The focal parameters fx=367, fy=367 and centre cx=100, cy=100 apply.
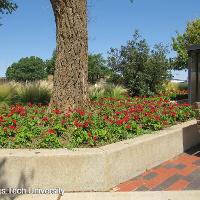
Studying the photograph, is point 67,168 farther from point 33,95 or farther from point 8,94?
point 8,94

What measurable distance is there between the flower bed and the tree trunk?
12.3 inches

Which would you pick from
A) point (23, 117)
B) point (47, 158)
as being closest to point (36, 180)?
point (47, 158)

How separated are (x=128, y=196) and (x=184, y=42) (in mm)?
30266

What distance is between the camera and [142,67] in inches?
628

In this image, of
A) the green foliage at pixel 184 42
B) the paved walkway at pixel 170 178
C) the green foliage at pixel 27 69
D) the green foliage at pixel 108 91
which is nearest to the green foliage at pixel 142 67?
the green foliage at pixel 108 91

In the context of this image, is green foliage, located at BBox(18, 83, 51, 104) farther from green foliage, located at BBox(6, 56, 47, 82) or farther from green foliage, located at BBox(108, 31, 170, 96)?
green foliage, located at BBox(6, 56, 47, 82)

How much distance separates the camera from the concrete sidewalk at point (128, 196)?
4469 mm

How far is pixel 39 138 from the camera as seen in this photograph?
5574 millimetres

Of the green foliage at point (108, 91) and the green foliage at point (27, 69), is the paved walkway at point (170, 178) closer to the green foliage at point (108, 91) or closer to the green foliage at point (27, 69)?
the green foliage at point (108, 91)

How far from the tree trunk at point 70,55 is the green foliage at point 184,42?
25593 millimetres

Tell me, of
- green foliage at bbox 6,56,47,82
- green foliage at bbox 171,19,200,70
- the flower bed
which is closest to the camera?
the flower bed

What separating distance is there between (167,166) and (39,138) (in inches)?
83.8

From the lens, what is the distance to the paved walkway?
498 centimetres

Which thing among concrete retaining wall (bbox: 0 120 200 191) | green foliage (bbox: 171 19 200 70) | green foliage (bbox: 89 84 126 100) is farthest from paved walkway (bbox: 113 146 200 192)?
green foliage (bbox: 171 19 200 70)
